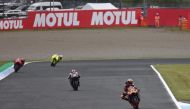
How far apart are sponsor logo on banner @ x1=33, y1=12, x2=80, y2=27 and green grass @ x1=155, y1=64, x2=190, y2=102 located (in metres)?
16.1

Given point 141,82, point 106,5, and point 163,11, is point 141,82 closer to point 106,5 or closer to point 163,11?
point 163,11

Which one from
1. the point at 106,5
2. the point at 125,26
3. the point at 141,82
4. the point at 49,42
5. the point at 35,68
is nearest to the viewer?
the point at 141,82

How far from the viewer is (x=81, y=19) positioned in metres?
48.3

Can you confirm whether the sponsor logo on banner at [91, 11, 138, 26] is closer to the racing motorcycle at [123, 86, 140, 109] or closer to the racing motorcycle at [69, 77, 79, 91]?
the racing motorcycle at [69, 77, 79, 91]

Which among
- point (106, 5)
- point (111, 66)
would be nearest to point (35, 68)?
point (111, 66)

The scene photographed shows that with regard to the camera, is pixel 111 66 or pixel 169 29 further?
pixel 169 29

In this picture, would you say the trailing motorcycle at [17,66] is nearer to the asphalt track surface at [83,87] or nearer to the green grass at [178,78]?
the asphalt track surface at [83,87]

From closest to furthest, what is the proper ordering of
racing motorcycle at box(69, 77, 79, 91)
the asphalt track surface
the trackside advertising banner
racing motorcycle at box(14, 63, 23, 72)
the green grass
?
1. the asphalt track surface
2. the green grass
3. racing motorcycle at box(69, 77, 79, 91)
4. racing motorcycle at box(14, 63, 23, 72)
5. the trackside advertising banner

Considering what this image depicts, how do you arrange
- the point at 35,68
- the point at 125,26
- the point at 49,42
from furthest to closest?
the point at 125,26
the point at 49,42
the point at 35,68

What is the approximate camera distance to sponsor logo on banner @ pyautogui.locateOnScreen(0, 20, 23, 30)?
47.5 metres

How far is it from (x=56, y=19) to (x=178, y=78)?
22.9 m

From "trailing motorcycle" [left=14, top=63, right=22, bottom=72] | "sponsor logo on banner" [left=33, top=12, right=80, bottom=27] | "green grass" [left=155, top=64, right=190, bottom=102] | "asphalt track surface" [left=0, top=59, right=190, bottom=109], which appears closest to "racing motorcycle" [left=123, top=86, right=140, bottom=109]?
"asphalt track surface" [left=0, top=59, right=190, bottom=109]

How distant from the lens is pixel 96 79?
87.6 ft

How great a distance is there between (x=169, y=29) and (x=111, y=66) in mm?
14235
